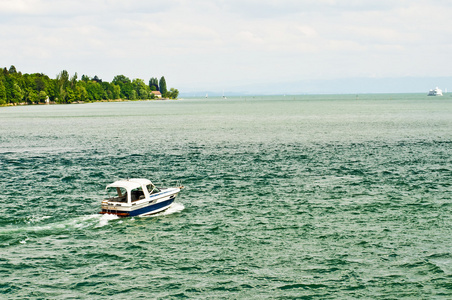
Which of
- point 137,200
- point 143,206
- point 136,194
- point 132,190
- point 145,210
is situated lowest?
point 145,210

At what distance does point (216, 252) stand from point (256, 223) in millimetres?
7718

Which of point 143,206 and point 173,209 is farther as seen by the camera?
point 173,209

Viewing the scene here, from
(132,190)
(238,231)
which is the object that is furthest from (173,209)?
(238,231)

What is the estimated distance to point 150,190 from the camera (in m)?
46.1

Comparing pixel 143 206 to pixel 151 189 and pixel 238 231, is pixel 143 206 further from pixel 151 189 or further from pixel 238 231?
pixel 238 231

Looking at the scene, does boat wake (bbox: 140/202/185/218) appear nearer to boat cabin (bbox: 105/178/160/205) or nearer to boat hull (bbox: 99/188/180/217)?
boat hull (bbox: 99/188/180/217)

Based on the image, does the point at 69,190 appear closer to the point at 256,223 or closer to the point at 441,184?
the point at 256,223

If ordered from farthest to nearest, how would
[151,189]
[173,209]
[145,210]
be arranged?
1. [173,209]
2. [151,189]
3. [145,210]

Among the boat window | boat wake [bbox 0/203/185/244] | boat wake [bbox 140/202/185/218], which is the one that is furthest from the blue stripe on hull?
the boat window

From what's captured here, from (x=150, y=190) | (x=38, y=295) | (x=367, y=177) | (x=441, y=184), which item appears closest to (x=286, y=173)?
(x=367, y=177)

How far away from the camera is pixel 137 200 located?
44.8 meters

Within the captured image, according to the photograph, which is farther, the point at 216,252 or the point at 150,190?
the point at 150,190

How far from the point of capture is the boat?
4356 centimetres

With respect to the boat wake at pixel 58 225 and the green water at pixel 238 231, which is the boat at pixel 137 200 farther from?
the green water at pixel 238 231
